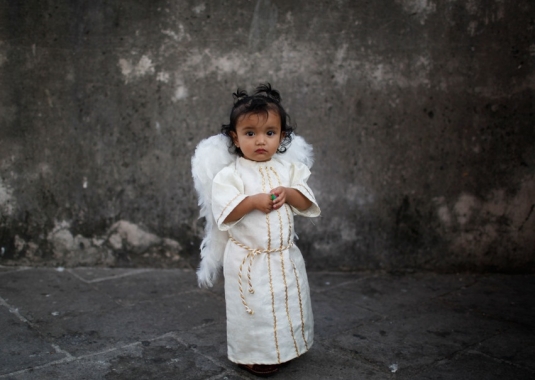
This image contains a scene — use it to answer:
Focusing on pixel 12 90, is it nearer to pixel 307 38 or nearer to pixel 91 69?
pixel 91 69

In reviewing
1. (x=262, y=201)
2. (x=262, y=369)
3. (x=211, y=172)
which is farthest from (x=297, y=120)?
(x=262, y=369)

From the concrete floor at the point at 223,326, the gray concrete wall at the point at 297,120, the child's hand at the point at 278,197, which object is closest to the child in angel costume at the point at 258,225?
the child's hand at the point at 278,197

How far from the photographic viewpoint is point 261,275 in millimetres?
2777

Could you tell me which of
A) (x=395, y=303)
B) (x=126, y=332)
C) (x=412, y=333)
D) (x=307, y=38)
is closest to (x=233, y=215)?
(x=126, y=332)

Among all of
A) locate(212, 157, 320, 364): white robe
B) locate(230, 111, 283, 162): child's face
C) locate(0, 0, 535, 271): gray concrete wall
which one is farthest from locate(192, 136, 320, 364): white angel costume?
locate(0, 0, 535, 271): gray concrete wall

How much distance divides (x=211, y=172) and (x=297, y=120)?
1.59 meters

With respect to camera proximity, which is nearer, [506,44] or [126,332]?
[126,332]

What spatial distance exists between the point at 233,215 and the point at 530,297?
2497mm

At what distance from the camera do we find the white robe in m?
2.78

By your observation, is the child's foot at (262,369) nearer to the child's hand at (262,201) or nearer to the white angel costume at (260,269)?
the white angel costume at (260,269)

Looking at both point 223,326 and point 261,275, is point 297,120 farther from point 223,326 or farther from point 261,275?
point 261,275

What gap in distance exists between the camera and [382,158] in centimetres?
437

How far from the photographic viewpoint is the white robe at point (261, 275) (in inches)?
109

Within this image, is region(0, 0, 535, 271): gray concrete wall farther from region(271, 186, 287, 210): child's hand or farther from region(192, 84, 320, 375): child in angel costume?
region(271, 186, 287, 210): child's hand
